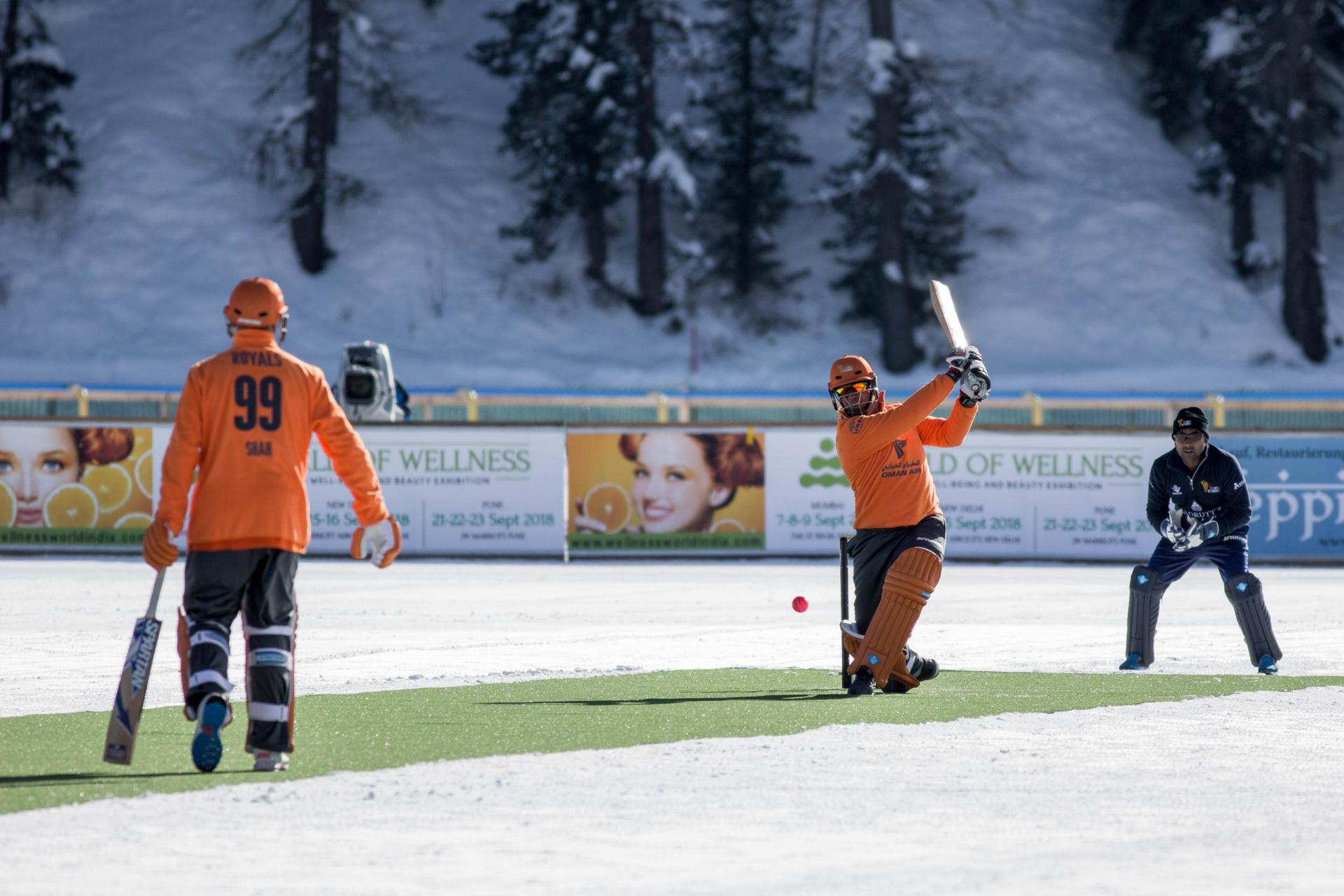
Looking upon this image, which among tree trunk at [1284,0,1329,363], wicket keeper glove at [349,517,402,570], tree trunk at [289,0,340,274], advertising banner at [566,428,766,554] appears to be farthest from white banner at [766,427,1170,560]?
tree trunk at [289,0,340,274]

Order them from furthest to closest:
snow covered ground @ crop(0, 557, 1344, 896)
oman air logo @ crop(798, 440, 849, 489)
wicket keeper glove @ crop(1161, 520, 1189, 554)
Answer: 1. oman air logo @ crop(798, 440, 849, 489)
2. wicket keeper glove @ crop(1161, 520, 1189, 554)
3. snow covered ground @ crop(0, 557, 1344, 896)

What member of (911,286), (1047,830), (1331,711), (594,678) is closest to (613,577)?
(594,678)

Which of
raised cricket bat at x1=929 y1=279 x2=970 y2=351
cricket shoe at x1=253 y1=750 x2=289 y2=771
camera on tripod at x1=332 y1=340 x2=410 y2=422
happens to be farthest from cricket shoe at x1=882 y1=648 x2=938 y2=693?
camera on tripod at x1=332 y1=340 x2=410 y2=422

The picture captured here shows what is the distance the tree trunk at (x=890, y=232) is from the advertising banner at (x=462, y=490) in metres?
20.1

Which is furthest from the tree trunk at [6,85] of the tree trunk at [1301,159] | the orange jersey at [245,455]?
the orange jersey at [245,455]

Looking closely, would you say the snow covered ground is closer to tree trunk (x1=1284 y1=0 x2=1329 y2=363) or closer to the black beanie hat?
the black beanie hat

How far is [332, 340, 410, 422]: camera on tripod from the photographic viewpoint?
23297mm

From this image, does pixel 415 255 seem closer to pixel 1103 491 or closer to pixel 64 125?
pixel 64 125

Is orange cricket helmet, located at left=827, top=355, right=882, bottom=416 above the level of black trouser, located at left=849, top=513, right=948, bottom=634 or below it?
above

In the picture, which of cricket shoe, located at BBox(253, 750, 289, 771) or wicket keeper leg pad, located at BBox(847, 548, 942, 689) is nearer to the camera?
cricket shoe, located at BBox(253, 750, 289, 771)

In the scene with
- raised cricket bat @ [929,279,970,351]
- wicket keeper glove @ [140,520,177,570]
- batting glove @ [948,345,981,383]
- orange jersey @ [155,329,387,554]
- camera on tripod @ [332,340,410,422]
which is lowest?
wicket keeper glove @ [140,520,177,570]

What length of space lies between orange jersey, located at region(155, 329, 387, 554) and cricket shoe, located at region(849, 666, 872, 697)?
11.5 ft

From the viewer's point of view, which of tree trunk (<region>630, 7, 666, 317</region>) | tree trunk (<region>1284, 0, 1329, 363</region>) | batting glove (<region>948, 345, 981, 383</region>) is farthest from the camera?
tree trunk (<region>630, 7, 666, 317</region>)

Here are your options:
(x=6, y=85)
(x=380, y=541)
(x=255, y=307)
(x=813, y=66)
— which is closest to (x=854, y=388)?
(x=380, y=541)
